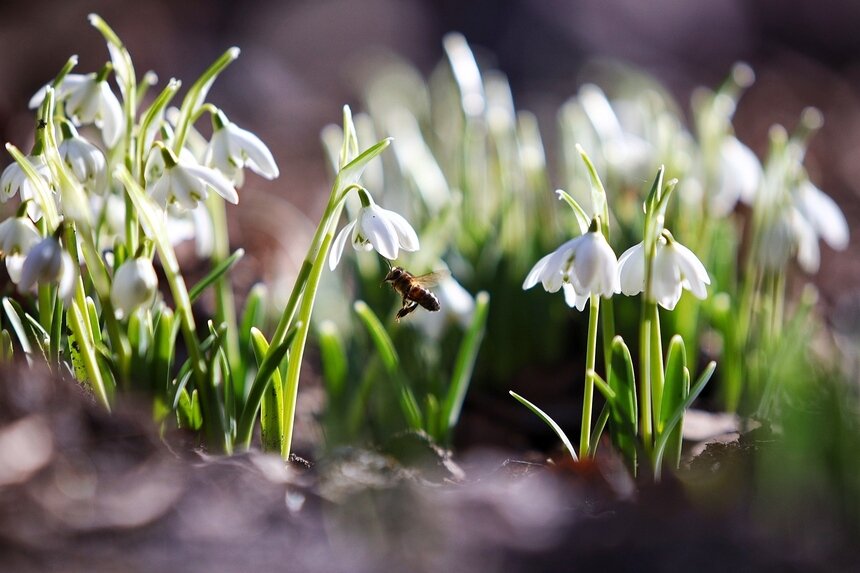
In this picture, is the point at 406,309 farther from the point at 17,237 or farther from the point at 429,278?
the point at 17,237

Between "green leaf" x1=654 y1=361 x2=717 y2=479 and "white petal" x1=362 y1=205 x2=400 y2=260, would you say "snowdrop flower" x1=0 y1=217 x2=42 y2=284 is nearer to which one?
"white petal" x1=362 y1=205 x2=400 y2=260

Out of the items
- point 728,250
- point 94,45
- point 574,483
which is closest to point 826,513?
point 574,483

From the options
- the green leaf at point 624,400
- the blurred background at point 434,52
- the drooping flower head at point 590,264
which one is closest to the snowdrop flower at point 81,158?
the drooping flower head at point 590,264

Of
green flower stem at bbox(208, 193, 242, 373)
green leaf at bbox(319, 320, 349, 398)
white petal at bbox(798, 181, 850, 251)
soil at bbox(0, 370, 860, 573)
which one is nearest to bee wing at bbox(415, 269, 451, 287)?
green leaf at bbox(319, 320, 349, 398)

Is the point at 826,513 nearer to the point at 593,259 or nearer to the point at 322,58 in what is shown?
the point at 593,259

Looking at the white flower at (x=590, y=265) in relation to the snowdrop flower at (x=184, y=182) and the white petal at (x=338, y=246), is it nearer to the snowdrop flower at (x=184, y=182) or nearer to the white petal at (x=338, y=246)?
the white petal at (x=338, y=246)
